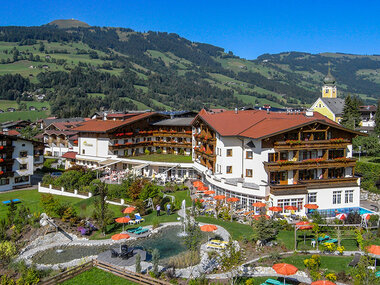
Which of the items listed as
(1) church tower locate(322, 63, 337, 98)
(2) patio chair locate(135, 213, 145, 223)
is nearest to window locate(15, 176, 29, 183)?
(2) patio chair locate(135, 213, 145, 223)

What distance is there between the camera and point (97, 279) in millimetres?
21656

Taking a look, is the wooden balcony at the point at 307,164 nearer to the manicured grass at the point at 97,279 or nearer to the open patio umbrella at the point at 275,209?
the open patio umbrella at the point at 275,209

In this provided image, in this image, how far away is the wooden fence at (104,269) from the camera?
20062mm

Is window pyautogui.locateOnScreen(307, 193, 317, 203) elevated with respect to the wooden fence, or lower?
elevated

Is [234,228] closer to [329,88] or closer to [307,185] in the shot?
[307,185]

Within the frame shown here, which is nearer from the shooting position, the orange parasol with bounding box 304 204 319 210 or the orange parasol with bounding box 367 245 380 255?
the orange parasol with bounding box 367 245 380 255

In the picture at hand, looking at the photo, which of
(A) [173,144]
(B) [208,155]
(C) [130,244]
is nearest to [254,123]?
(B) [208,155]

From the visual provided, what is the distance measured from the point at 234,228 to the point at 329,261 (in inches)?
360

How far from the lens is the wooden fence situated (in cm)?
2006

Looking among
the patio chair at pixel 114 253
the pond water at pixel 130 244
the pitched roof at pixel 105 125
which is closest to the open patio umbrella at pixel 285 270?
the pond water at pixel 130 244

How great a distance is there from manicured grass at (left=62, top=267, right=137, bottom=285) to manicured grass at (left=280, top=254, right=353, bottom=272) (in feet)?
33.6

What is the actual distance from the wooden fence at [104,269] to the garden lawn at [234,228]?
9.52m

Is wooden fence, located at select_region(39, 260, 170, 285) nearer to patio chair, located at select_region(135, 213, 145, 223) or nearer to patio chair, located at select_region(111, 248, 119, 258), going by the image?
patio chair, located at select_region(111, 248, 119, 258)

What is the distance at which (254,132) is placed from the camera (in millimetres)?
37875
